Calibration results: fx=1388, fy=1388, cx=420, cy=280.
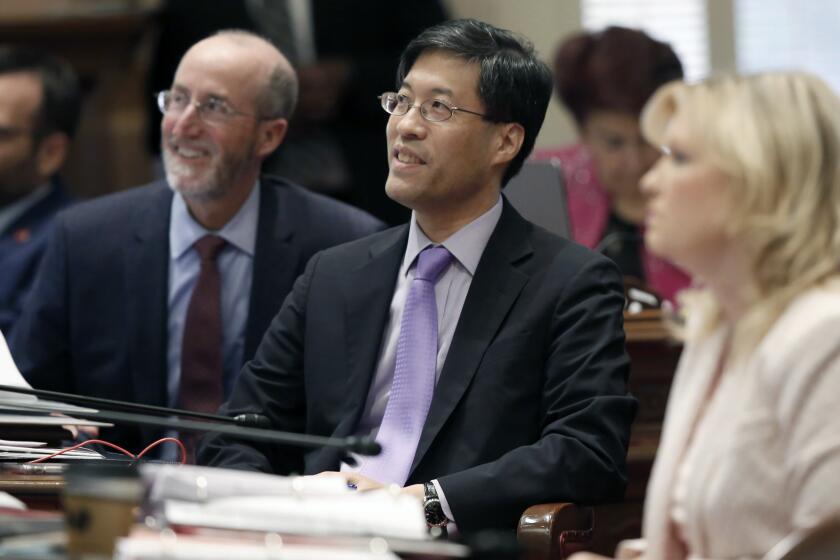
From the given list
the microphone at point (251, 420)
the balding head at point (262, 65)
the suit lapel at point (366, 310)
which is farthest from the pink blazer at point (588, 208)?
the microphone at point (251, 420)

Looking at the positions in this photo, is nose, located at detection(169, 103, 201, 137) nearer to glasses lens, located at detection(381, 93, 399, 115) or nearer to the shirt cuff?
glasses lens, located at detection(381, 93, 399, 115)

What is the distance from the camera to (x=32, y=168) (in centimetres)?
502

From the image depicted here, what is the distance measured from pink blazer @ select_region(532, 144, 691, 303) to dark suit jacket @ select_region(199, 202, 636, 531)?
1.60m

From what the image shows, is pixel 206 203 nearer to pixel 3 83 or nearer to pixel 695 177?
pixel 3 83

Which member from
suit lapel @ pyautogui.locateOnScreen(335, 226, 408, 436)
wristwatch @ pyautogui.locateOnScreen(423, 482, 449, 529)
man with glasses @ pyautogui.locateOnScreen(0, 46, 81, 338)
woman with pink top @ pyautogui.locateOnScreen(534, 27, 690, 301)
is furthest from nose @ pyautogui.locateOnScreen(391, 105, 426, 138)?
man with glasses @ pyautogui.locateOnScreen(0, 46, 81, 338)

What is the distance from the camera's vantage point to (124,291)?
3.58m

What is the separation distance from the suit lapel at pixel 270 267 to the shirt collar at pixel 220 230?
0.04 meters

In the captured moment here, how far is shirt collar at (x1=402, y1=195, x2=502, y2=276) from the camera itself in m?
2.91

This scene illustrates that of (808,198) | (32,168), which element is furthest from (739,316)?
(32,168)

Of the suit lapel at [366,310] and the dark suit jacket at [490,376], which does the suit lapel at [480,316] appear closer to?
the dark suit jacket at [490,376]

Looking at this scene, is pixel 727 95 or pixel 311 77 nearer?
pixel 727 95

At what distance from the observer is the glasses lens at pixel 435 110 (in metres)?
2.93

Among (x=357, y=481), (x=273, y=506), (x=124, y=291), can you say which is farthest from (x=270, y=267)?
(x=273, y=506)

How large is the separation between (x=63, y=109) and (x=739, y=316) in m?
3.77
